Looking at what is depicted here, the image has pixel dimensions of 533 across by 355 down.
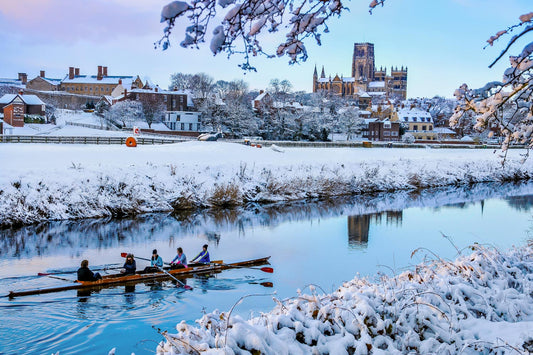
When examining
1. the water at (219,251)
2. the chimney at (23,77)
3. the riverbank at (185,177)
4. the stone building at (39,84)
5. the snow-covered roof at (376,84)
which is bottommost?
the water at (219,251)

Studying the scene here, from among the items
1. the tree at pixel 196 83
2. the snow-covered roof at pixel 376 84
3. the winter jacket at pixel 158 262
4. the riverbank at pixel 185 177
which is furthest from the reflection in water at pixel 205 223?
the snow-covered roof at pixel 376 84

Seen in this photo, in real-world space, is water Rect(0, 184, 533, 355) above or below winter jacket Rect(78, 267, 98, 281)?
below

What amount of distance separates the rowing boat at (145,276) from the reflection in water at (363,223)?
5686 millimetres

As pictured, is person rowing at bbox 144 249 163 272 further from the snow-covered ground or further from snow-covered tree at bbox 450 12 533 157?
the snow-covered ground

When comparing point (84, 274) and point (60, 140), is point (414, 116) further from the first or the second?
point (84, 274)

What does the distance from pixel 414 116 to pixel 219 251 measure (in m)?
91.0

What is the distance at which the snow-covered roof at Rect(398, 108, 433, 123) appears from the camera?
342ft

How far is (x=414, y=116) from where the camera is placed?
345 ft

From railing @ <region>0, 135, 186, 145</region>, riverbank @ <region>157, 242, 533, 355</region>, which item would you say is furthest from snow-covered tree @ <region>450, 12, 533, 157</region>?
railing @ <region>0, 135, 186, 145</region>

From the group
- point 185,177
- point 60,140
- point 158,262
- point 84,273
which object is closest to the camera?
point 84,273

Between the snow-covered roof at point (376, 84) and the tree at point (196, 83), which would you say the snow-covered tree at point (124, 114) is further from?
the snow-covered roof at point (376, 84)

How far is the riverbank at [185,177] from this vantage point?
26.9m

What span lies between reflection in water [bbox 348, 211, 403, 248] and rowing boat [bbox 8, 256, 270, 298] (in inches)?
224

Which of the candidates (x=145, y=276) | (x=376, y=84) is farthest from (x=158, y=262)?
(x=376, y=84)
